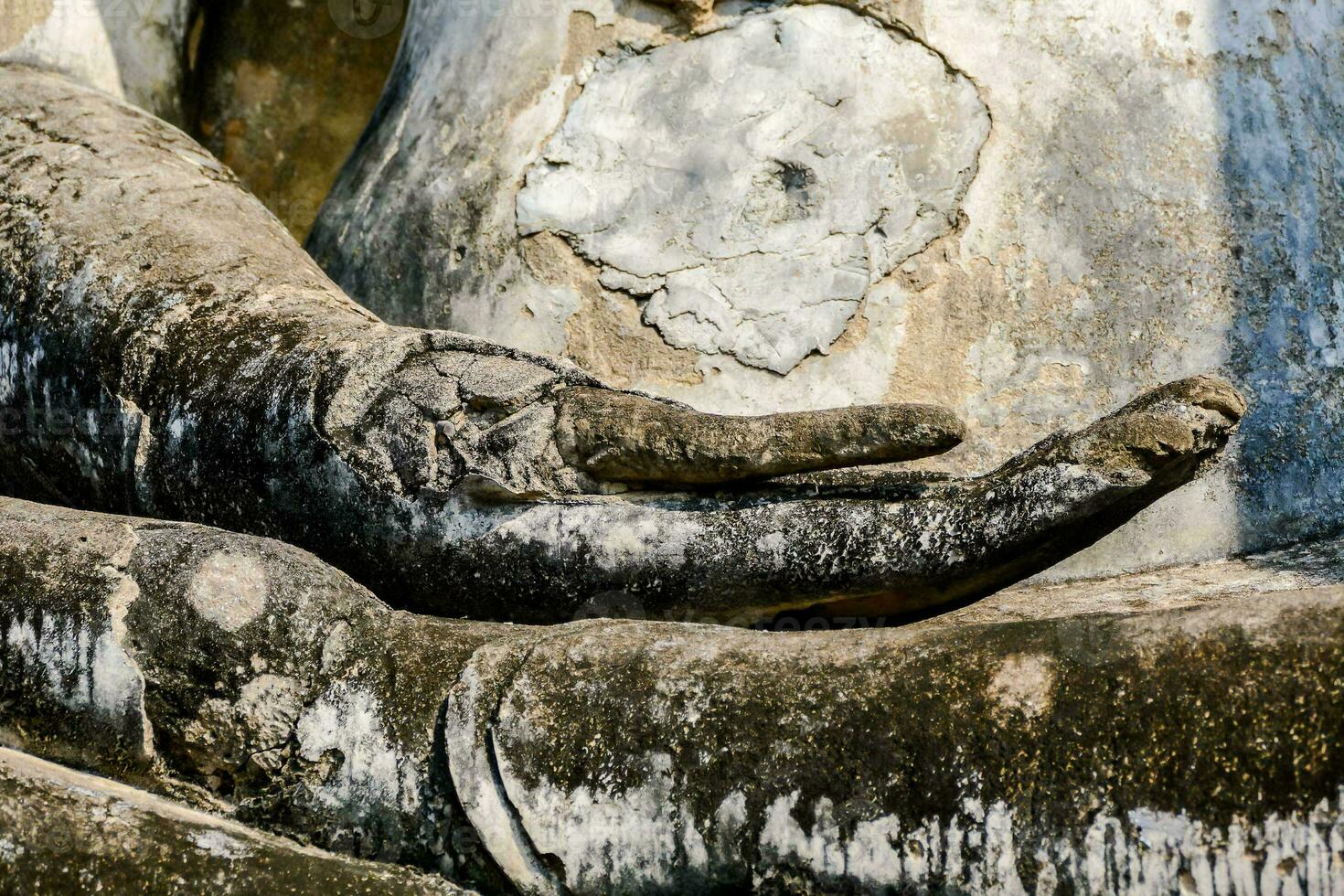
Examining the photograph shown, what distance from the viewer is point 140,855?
1.22 meters

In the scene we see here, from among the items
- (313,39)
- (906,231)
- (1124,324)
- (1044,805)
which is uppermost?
(313,39)

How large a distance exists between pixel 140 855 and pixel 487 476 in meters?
0.54

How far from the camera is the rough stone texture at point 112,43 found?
257cm

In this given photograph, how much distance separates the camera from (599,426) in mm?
1598

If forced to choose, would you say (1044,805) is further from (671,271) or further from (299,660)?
(671,271)

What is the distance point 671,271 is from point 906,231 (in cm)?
34

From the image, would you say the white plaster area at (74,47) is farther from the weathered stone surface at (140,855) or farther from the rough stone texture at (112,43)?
the weathered stone surface at (140,855)

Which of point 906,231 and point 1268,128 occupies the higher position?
point 1268,128

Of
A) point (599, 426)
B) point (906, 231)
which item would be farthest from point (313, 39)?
point (599, 426)

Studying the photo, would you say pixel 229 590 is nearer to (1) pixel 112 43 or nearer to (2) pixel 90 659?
(2) pixel 90 659

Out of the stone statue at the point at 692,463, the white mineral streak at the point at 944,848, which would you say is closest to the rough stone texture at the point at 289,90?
the stone statue at the point at 692,463

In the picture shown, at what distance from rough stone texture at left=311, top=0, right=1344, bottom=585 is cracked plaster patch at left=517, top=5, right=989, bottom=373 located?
0.01m

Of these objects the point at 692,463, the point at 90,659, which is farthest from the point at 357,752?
the point at 692,463

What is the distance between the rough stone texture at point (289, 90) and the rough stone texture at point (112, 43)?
7.9 inches
